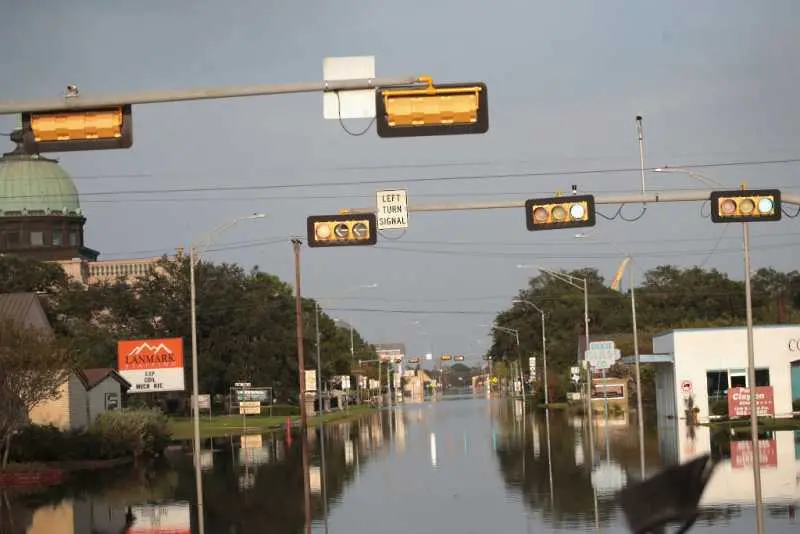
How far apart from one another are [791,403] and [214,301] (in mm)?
48948

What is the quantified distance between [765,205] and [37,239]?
11299 centimetres

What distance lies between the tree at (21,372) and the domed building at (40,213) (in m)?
80.0

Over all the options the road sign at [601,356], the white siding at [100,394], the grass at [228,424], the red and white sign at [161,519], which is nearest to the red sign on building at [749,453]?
the red and white sign at [161,519]

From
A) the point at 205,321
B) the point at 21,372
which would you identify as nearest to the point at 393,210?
the point at 21,372

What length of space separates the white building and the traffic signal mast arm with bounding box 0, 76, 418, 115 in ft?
165

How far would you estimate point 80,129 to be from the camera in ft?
46.5

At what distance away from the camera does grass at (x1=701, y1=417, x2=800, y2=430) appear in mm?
54062

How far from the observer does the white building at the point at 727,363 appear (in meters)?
61.7

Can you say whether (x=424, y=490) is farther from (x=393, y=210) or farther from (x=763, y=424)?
(x=763, y=424)

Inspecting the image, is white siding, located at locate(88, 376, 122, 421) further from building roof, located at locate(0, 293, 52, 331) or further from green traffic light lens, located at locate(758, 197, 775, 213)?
green traffic light lens, located at locate(758, 197, 775, 213)

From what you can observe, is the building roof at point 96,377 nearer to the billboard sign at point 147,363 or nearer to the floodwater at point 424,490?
the billboard sign at point 147,363

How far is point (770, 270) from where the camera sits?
151625 mm

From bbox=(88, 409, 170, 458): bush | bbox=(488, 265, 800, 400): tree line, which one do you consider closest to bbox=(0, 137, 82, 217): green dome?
bbox=(488, 265, 800, 400): tree line

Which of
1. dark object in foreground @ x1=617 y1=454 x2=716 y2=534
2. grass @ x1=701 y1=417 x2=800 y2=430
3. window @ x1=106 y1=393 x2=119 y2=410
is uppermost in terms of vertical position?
dark object in foreground @ x1=617 y1=454 x2=716 y2=534
